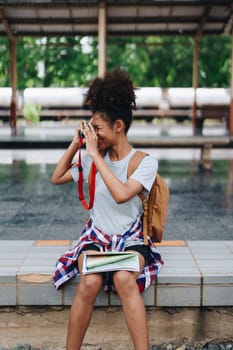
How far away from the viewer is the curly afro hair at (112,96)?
3090 millimetres


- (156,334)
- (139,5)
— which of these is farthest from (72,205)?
(139,5)

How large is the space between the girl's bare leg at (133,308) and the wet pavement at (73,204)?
1799mm

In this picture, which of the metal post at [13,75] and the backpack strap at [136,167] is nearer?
the backpack strap at [136,167]

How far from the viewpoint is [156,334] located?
11.0 ft

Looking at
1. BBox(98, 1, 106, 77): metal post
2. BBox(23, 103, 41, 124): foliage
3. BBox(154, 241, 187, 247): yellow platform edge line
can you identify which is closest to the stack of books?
BBox(154, 241, 187, 247): yellow platform edge line

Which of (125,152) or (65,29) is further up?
(65,29)

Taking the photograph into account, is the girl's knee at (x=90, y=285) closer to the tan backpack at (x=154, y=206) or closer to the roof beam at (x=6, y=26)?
the tan backpack at (x=154, y=206)

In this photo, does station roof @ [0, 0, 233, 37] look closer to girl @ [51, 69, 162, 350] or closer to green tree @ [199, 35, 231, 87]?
girl @ [51, 69, 162, 350]

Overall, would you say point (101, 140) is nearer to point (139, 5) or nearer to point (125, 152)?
point (125, 152)

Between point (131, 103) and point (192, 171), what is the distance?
6.26 meters

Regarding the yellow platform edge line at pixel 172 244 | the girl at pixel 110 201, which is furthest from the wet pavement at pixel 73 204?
the girl at pixel 110 201

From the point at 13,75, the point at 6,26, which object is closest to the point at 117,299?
the point at 6,26

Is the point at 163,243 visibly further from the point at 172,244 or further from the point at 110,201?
the point at 110,201

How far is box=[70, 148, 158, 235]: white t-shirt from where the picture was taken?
318cm
